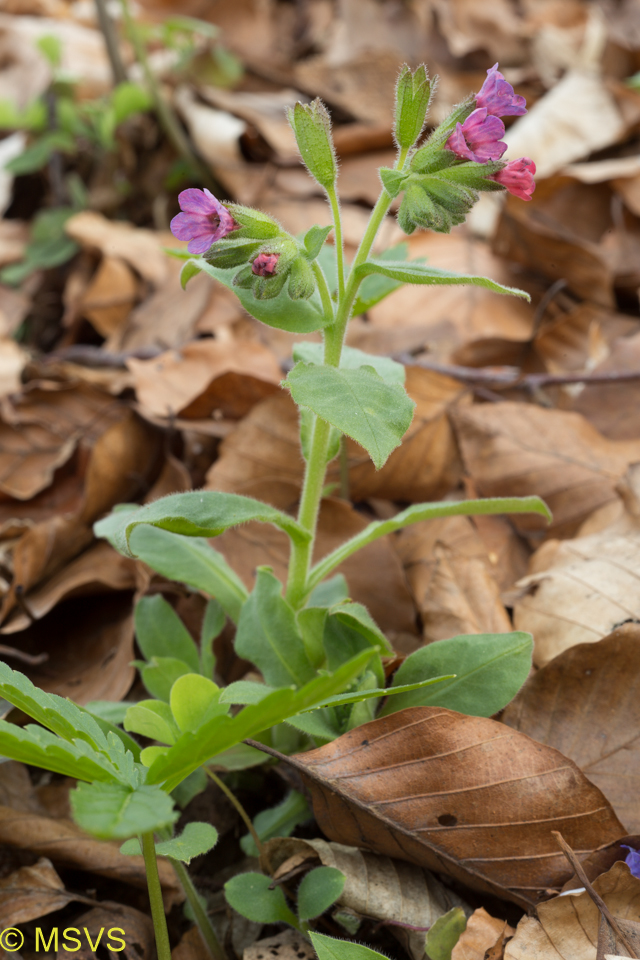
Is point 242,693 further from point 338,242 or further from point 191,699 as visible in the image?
point 338,242

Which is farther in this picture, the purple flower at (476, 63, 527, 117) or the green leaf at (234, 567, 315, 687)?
the green leaf at (234, 567, 315, 687)

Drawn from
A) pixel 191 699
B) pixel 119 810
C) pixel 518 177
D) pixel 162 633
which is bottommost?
pixel 162 633

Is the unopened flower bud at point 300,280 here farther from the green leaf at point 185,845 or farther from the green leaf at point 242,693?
the green leaf at point 185,845

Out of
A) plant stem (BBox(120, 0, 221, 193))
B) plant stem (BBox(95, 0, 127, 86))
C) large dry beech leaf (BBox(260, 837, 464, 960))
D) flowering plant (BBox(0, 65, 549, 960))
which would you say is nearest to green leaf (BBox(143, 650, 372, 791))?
flowering plant (BBox(0, 65, 549, 960))

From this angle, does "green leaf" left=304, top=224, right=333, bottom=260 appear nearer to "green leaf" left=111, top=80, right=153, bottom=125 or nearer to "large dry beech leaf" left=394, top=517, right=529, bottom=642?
"large dry beech leaf" left=394, top=517, right=529, bottom=642

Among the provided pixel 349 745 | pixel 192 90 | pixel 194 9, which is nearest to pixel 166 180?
pixel 192 90

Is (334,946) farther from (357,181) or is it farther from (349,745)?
(357,181)

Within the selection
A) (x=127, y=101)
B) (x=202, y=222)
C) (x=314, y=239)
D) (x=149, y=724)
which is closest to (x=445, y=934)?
(x=149, y=724)
